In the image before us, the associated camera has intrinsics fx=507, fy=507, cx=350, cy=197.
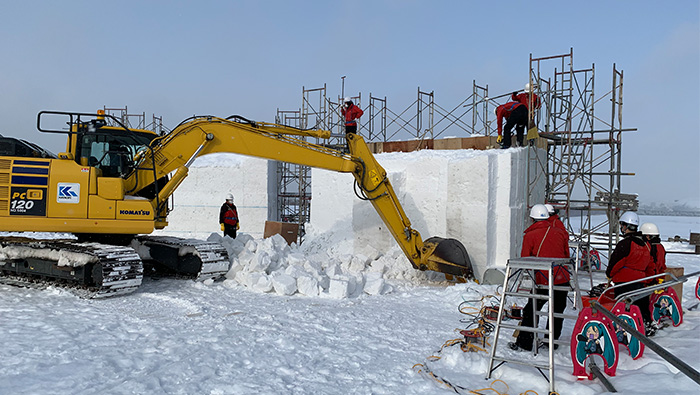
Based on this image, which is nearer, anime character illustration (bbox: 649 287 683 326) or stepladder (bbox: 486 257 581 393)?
stepladder (bbox: 486 257 581 393)

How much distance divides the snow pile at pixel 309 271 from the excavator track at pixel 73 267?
187 centimetres

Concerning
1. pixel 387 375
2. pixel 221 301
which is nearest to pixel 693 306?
pixel 387 375

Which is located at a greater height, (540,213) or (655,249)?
(540,213)

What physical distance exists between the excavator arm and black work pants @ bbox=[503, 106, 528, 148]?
2.82 m

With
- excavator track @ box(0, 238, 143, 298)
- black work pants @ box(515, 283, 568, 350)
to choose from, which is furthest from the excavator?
black work pants @ box(515, 283, 568, 350)

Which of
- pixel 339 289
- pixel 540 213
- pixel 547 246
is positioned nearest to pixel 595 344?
pixel 547 246

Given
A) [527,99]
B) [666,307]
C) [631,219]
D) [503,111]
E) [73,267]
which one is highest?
Answer: [527,99]

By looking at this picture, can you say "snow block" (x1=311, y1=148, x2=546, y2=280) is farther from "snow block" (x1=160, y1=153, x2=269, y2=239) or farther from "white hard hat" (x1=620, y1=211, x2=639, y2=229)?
"snow block" (x1=160, y1=153, x2=269, y2=239)

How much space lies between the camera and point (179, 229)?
18.8 m

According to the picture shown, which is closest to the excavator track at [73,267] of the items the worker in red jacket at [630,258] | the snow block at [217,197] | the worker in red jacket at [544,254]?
the worker in red jacket at [544,254]

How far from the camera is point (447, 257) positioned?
31.1 ft

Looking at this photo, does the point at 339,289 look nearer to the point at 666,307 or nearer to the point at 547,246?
the point at 547,246

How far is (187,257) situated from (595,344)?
6.81m

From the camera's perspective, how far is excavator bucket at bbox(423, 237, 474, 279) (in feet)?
30.9
